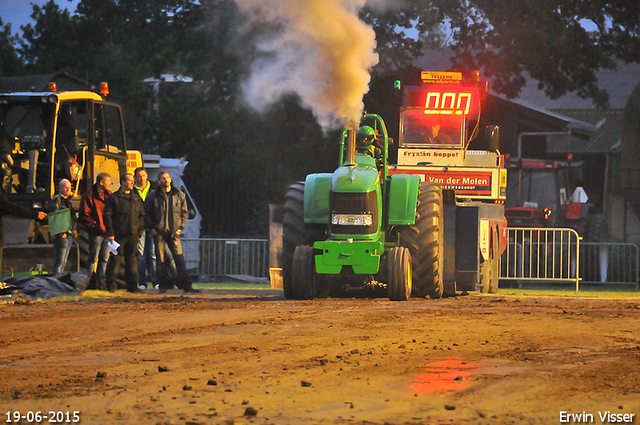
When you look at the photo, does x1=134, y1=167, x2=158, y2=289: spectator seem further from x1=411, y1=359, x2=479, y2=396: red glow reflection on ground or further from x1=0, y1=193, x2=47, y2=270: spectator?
x1=411, y1=359, x2=479, y2=396: red glow reflection on ground

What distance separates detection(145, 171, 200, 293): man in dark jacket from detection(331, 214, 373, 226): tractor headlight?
3211mm

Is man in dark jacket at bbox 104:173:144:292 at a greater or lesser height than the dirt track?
greater

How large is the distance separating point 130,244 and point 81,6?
1659 cm

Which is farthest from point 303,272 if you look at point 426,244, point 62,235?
point 62,235

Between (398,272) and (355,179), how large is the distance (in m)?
1.32

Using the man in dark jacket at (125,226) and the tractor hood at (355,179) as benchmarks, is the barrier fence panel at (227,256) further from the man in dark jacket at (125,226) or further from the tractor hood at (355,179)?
the tractor hood at (355,179)

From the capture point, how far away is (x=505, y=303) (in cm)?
1270

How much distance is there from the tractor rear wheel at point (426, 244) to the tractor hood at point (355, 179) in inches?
30.3

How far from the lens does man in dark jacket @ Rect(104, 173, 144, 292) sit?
14.0m

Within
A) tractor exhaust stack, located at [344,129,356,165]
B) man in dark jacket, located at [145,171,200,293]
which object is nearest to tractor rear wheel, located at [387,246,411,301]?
tractor exhaust stack, located at [344,129,356,165]

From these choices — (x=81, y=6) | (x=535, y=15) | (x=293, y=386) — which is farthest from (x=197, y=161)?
(x=293, y=386)

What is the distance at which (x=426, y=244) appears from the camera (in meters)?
12.3

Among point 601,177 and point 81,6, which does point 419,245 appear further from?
point 601,177

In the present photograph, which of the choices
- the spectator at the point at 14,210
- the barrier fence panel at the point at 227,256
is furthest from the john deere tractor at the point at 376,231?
the barrier fence panel at the point at 227,256
